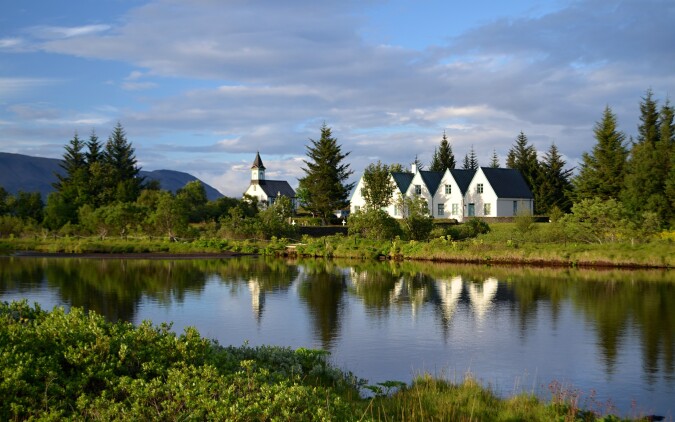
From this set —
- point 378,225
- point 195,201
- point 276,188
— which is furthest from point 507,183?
point 276,188

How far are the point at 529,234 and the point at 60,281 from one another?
30.2 meters

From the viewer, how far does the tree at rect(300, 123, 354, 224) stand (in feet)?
266

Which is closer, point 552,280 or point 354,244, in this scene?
point 552,280

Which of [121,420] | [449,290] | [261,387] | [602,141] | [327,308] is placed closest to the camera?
[121,420]

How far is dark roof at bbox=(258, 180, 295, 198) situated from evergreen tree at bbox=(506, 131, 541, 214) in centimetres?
4757

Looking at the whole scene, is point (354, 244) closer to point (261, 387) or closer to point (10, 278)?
point (10, 278)

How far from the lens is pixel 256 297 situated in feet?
91.7

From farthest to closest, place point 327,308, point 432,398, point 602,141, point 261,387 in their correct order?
point 602,141, point 327,308, point 432,398, point 261,387

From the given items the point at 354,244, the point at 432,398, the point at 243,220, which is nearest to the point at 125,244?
the point at 243,220

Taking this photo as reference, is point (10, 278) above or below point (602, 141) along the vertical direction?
below

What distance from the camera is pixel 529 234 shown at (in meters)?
46.6

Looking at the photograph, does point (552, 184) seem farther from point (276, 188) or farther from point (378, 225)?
point (276, 188)

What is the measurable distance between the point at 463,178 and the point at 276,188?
58.4m

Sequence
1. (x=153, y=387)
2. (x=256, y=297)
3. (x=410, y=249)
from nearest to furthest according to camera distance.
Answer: (x=153, y=387)
(x=256, y=297)
(x=410, y=249)
